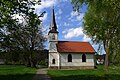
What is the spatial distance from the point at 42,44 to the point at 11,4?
46.1m

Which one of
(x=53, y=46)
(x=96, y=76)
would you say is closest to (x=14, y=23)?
(x=96, y=76)

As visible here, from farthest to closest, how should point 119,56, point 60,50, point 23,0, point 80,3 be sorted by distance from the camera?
1. point 60,50
2. point 119,56
3. point 23,0
4. point 80,3

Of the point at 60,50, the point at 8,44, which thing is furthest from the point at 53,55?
the point at 8,44

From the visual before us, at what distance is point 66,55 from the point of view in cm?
6306

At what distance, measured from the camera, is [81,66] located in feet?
209

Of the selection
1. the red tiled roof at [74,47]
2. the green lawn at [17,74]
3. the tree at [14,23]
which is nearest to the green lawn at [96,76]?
the green lawn at [17,74]

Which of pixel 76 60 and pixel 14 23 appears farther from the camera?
pixel 76 60

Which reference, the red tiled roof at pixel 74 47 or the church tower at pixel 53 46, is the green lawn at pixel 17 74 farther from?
the red tiled roof at pixel 74 47

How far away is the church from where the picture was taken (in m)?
62.8

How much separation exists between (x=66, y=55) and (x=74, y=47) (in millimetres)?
3363

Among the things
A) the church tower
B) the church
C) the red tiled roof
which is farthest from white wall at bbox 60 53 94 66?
the church tower

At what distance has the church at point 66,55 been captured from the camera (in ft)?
206

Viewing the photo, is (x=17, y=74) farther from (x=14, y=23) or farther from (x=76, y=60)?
(x=76, y=60)

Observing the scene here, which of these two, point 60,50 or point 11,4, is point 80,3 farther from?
point 60,50
